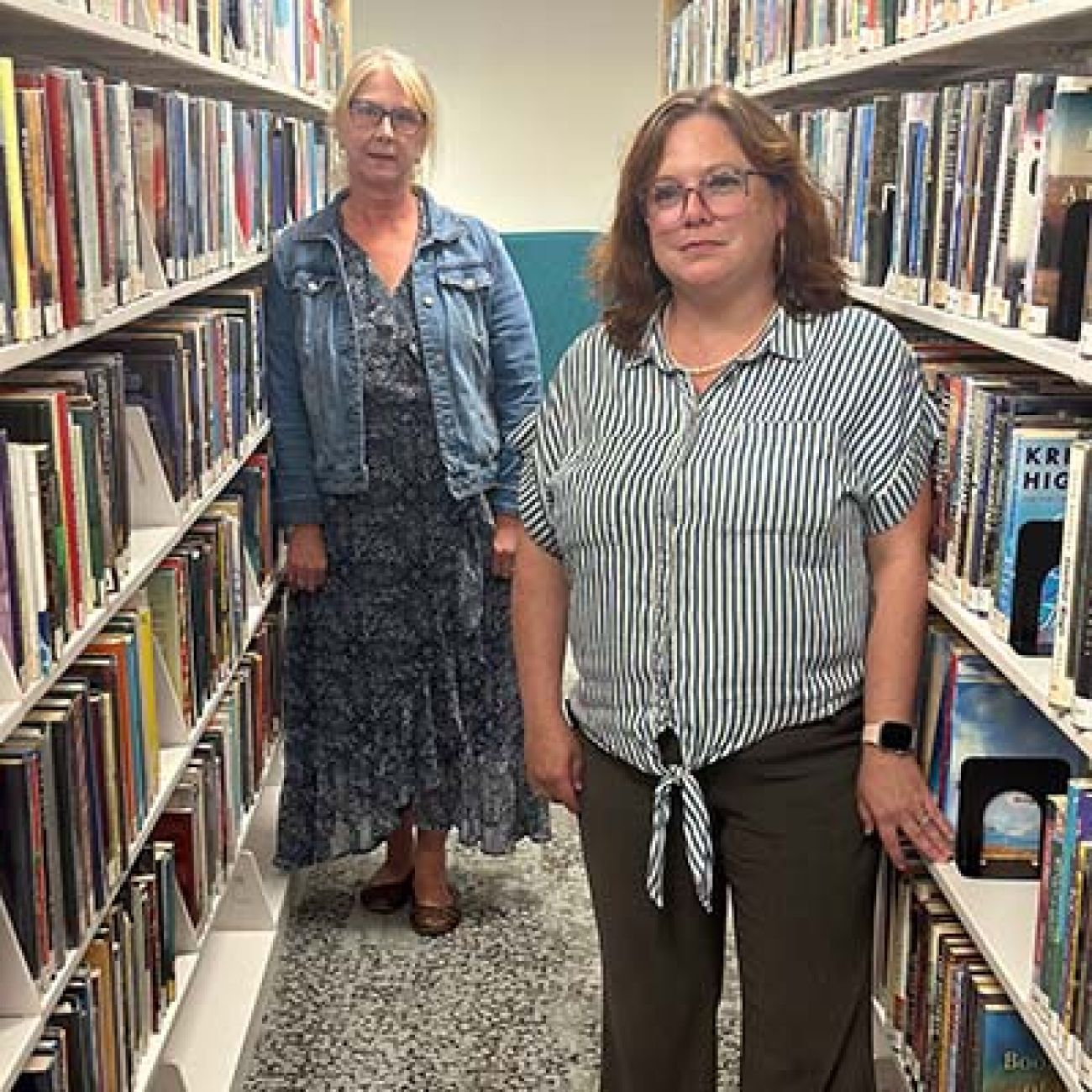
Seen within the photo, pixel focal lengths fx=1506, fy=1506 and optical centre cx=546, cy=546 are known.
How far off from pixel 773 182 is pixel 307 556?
1.28 metres

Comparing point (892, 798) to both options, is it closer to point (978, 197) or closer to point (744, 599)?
point (744, 599)

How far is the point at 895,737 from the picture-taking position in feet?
5.61

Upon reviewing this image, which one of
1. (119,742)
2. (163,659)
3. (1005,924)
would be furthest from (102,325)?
(1005,924)

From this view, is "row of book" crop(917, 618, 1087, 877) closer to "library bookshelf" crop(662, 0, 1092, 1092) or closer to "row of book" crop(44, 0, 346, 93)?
"library bookshelf" crop(662, 0, 1092, 1092)

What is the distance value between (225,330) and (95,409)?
951 millimetres

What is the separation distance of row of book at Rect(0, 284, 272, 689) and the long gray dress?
0.94 feet

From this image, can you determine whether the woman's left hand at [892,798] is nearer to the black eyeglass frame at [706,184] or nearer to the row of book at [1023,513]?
the row of book at [1023,513]

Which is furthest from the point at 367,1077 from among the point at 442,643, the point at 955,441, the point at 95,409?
the point at 955,441

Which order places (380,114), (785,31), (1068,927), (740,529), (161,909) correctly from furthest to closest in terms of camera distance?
(785,31)
(380,114)
(161,909)
(740,529)
(1068,927)

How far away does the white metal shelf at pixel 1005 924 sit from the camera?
1561 millimetres

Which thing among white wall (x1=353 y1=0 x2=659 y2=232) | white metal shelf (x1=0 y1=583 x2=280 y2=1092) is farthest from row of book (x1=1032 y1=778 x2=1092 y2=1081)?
white wall (x1=353 y1=0 x2=659 y2=232)

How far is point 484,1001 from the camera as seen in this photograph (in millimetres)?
2652

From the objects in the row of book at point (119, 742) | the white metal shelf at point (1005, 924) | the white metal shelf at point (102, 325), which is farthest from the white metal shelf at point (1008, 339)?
the row of book at point (119, 742)

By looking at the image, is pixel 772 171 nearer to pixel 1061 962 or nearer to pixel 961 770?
pixel 961 770
